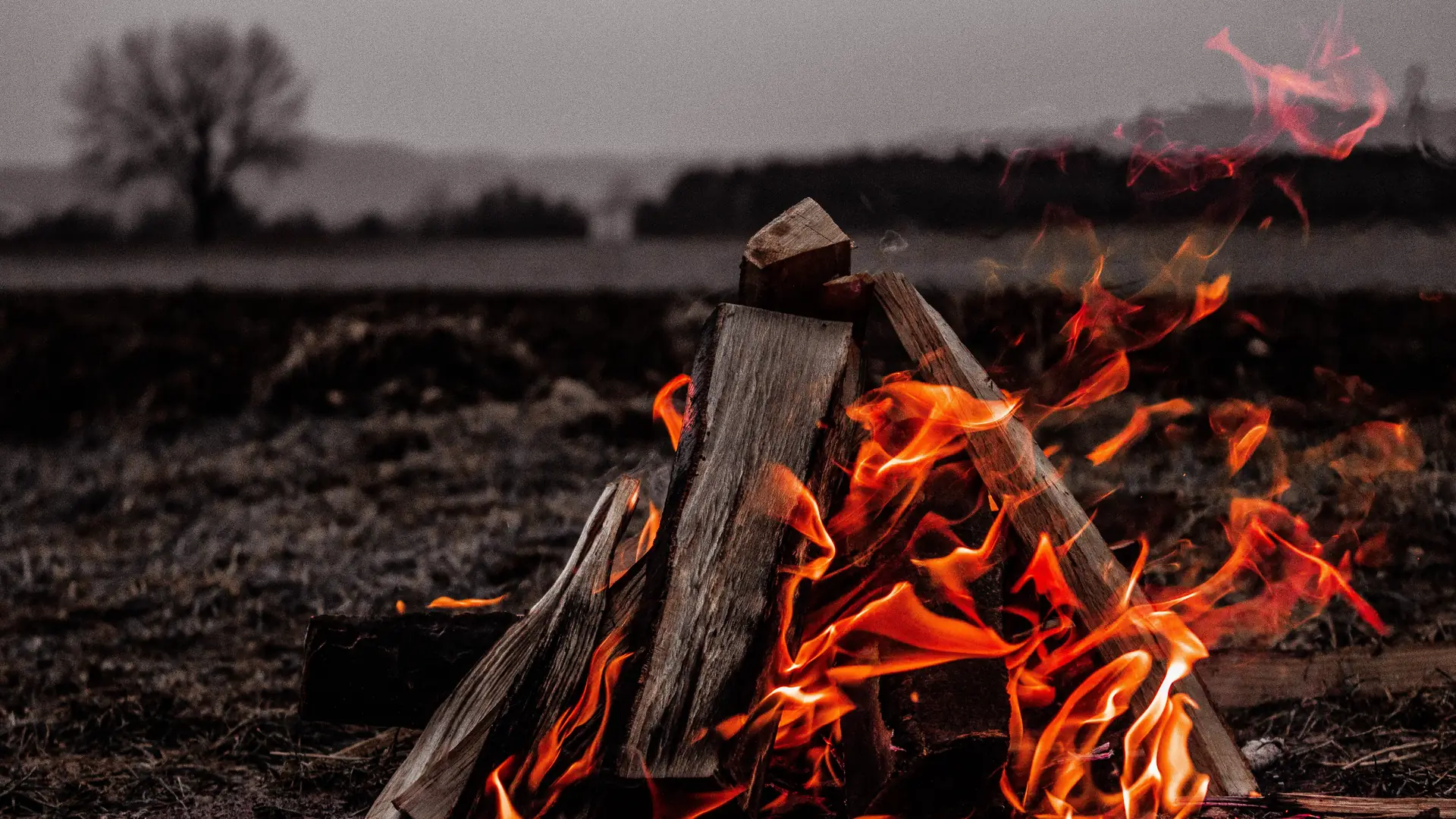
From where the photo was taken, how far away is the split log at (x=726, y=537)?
6.56 feet

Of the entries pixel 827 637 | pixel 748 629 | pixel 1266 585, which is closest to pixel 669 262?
pixel 1266 585

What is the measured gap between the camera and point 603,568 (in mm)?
2258

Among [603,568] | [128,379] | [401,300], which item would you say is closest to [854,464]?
[603,568]

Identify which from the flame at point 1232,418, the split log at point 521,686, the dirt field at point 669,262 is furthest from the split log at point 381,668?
the flame at point 1232,418

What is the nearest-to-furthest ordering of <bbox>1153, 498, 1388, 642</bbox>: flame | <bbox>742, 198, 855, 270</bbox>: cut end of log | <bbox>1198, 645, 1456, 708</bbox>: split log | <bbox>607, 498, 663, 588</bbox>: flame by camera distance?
<bbox>742, 198, 855, 270</bbox>: cut end of log → <bbox>607, 498, 663, 588</bbox>: flame → <bbox>1153, 498, 1388, 642</bbox>: flame → <bbox>1198, 645, 1456, 708</bbox>: split log

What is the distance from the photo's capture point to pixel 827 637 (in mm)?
2238

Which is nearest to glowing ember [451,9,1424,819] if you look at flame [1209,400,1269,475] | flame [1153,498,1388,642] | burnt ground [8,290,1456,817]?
flame [1153,498,1388,642]

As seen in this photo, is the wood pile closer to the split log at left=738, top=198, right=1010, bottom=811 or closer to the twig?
the split log at left=738, top=198, right=1010, bottom=811

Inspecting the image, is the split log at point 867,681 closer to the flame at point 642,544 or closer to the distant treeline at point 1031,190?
the distant treeline at point 1031,190

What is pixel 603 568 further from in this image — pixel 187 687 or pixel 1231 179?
pixel 187 687

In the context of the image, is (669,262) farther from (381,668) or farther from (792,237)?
(792,237)

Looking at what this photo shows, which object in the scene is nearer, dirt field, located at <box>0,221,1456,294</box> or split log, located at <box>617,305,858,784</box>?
split log, located at <box>617,305,858,784</box>

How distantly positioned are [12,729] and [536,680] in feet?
7.82

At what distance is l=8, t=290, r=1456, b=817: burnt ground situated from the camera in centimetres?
315
